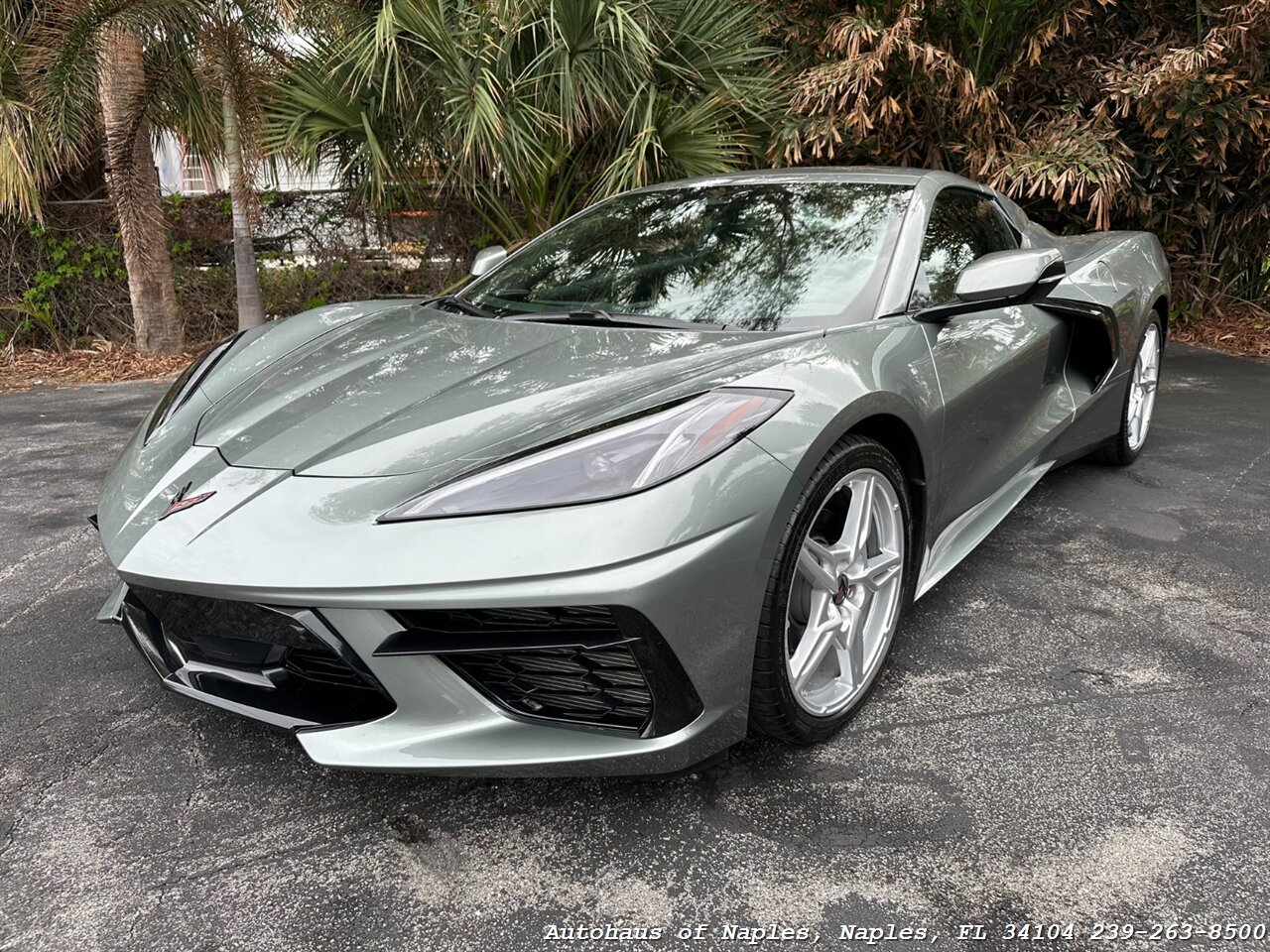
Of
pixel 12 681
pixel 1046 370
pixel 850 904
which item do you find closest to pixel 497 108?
pixel 1046 370

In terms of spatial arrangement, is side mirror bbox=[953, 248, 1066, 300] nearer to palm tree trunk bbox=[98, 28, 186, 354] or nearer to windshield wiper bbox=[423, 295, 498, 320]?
windshield wiper bbox=[423, 295, 498, 320]

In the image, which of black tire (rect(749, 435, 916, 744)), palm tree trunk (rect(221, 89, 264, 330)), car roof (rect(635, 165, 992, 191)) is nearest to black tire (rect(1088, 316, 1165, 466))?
car roof (rect(635, 165, 992, 191))

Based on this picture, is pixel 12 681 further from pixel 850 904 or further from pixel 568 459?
pixel 850 904

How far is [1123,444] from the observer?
3734 millimetres

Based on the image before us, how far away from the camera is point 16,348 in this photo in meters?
7.00

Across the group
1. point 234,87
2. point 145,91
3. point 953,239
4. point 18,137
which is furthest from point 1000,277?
point 18,137

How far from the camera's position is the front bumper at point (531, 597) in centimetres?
151

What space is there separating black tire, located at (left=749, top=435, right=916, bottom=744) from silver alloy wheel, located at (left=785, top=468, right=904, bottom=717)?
0.03 meters

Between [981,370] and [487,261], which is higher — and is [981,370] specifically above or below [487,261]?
below

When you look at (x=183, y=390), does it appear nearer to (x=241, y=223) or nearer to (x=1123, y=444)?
(x=1123, y=444)

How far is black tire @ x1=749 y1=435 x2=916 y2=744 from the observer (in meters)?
1.71

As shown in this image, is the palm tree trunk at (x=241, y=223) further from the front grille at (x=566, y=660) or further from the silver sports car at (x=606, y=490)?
the front grille at (x=566, y=660)

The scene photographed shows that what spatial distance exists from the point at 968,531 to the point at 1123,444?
1.54 m

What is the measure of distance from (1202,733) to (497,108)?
4599 millimetres
